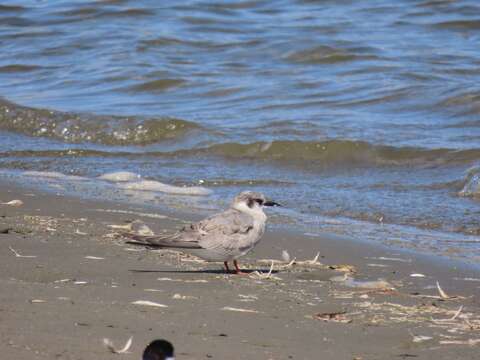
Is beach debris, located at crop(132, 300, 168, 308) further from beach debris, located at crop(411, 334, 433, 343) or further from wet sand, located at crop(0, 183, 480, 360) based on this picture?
beach debris, located at crop(411, 334, 433, 343)

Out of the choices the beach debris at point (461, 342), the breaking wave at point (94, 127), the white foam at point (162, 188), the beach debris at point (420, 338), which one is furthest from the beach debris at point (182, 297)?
the breaking wave at point (94, 127)

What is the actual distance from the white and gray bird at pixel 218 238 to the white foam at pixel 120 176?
362 cm

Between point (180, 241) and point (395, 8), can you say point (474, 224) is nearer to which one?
point (180, 241)

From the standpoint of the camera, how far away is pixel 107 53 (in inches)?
643

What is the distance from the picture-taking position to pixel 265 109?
12.4 meters

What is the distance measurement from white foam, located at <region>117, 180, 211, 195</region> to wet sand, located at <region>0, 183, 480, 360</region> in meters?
1.97

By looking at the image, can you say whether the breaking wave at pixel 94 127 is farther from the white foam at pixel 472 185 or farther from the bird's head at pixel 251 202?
the bird's head at pixel 251 202

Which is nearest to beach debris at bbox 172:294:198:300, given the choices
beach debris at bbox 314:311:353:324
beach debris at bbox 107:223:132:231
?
beach debris at bbox 314:311:353:324

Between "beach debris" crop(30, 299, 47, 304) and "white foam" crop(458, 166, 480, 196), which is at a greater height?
"beach debris" crop(30, 299, 47, 304)

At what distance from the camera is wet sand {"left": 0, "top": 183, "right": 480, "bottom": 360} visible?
3988 mm

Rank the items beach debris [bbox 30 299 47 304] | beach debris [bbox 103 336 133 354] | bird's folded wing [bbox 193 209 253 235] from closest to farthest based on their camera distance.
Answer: beach debris [bbox 103 336 133 354] → beach debris [bbox 30 299 47 304] → bird's folded wing [bbox 193 209 253 235]

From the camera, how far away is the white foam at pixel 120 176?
367 inches

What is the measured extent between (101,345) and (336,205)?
4.57 m

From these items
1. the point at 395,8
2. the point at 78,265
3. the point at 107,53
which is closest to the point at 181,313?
the point at 78,265
